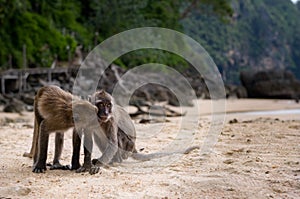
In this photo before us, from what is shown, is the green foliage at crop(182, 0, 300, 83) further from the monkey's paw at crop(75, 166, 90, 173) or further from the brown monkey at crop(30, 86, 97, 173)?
the monkey's paw at crop(75, 166, 90, 173)

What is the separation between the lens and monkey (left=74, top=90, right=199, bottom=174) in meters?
5.88

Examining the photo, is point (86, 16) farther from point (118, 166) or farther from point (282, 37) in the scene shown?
point (282, 37)

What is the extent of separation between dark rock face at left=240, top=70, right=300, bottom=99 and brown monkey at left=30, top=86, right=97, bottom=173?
35420 mm

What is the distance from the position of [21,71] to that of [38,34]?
6.72 meters

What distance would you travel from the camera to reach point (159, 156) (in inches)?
269

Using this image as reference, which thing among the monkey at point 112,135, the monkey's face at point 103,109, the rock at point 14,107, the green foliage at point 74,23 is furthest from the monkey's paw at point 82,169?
the green foliage at point 74,23

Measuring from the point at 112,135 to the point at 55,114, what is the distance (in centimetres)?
79

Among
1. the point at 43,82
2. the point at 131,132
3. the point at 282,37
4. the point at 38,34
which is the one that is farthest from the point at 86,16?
the point at 282,37

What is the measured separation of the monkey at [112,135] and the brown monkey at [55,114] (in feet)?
0.49

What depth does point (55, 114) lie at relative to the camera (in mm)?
5953

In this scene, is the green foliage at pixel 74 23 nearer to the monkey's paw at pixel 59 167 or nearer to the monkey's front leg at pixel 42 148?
the monkey's paw at pixel 59 167

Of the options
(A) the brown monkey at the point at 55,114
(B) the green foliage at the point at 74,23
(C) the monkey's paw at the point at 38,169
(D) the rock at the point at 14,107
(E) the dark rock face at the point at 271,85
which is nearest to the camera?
(A) the brown monkey at the point at 55,114

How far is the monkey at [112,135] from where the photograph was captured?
5.88m

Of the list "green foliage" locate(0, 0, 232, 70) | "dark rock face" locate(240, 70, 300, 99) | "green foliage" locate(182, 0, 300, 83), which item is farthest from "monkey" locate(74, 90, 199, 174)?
"green foliage" locate(182, 0, 300, 83)
